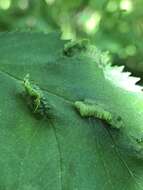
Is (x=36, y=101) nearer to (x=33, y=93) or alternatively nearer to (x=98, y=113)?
(x=33, y=93)

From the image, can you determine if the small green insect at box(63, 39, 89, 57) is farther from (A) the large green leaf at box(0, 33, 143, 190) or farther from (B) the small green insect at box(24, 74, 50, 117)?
(B) the small green insect at box(24, 74, 50, 117)

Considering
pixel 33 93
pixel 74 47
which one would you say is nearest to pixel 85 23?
pixel 74 47

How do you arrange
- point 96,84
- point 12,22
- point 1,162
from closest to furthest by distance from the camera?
point 1,162
point 96,84
point 12,22

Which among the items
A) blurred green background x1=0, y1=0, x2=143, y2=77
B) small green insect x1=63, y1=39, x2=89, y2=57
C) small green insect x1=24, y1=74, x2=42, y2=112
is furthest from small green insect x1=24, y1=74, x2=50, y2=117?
blurred green background x1=0, y1=0, x2=143, y2=77

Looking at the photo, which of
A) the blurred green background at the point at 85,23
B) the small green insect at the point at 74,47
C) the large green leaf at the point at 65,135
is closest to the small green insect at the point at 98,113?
the large green leaf at the point at 65,135

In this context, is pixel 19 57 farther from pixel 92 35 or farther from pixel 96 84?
pixel 92 35

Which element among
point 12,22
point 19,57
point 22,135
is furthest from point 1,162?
point 12,22
